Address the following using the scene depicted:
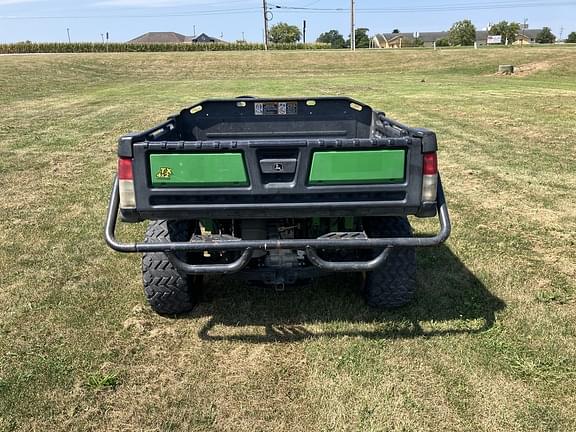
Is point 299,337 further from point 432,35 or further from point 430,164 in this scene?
point 432,35

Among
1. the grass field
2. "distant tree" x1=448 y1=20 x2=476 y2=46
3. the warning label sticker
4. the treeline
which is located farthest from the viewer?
"distant tree" x1=448 y1=20 x2=476 y2=46

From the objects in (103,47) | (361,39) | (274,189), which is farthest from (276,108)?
(361,39)

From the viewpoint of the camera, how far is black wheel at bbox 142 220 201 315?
363 centimetres

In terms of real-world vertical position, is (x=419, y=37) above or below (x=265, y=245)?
above

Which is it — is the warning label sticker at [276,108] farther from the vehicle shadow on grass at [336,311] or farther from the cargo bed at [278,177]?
the cargo bed at [278,177]

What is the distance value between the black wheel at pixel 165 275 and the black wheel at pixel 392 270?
1.23 metres

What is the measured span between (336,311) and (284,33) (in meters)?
122

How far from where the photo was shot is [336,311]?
3844 mm

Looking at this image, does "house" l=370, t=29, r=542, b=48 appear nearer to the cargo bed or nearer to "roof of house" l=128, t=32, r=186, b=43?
"roof of house" l=128, t=32, r=186, b=43

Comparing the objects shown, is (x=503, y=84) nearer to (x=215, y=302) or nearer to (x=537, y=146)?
(x=537, y=146)

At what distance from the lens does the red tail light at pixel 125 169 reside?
3.04m

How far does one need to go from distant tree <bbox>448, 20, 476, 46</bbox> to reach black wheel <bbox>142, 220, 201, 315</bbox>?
97642 mm

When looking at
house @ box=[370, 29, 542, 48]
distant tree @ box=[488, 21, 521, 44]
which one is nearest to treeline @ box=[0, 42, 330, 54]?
distant tree @ box=[488, 21, 521, 44]

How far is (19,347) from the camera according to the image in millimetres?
3436
